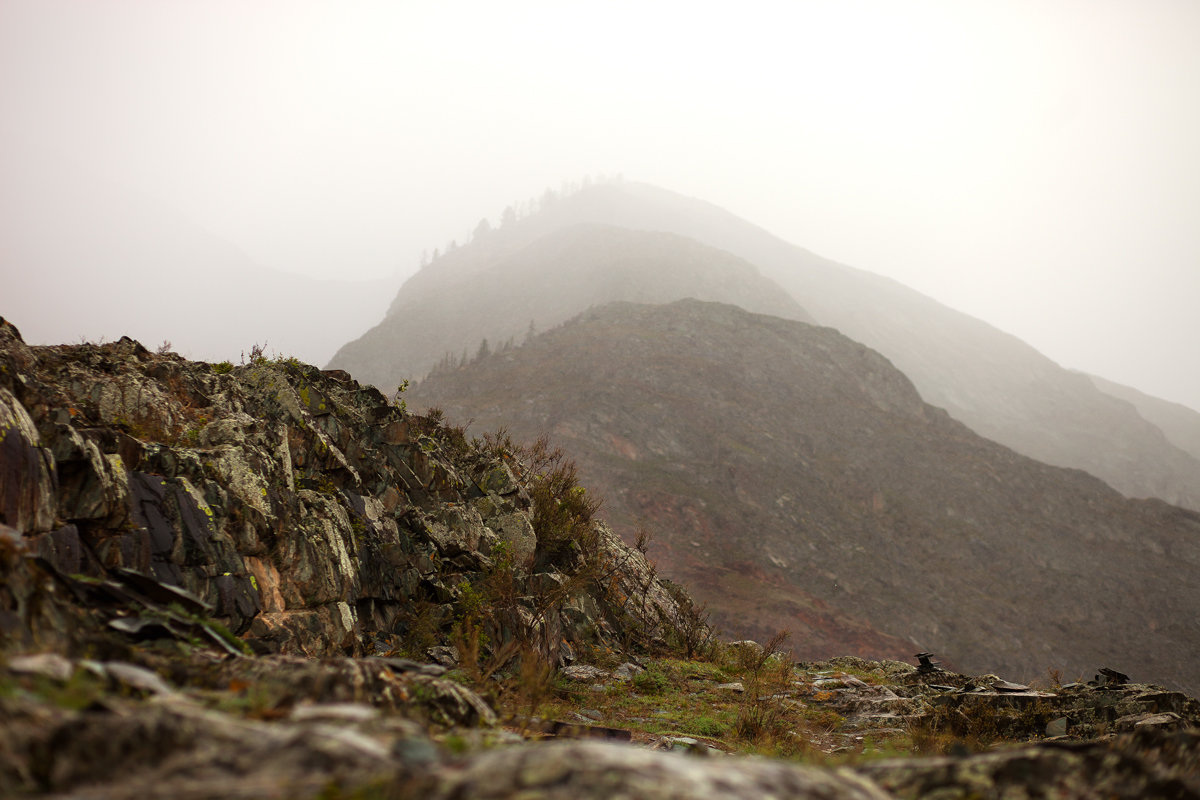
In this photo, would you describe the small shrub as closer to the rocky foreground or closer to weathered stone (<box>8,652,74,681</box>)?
the rocky foreground

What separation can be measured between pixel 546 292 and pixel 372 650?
296ft

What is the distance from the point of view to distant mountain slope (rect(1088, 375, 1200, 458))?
100912 mm

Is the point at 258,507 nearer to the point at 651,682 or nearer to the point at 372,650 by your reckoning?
the point at 372,650

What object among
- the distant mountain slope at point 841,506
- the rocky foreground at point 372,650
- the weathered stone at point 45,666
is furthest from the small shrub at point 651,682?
the distant mountain slope at point 841,506

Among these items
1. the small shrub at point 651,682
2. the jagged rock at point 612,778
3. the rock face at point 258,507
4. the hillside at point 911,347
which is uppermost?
the hillside at point 911,347

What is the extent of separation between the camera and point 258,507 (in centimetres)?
877

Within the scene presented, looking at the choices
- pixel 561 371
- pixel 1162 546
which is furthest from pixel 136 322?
pixel 1162 546

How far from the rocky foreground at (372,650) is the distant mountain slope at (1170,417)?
120m

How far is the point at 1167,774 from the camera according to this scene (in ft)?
11.1

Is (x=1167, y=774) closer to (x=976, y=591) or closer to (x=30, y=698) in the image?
(x=30, y=698)

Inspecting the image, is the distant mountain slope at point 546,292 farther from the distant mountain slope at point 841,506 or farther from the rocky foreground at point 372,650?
the rocky foreground at point 372,650

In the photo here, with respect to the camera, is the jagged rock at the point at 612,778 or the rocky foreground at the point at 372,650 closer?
the jagged rock at the point at 612,778

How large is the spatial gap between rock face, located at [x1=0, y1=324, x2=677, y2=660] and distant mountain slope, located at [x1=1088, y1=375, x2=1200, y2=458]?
12472 centimetres

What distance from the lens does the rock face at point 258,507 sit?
6.18 m
